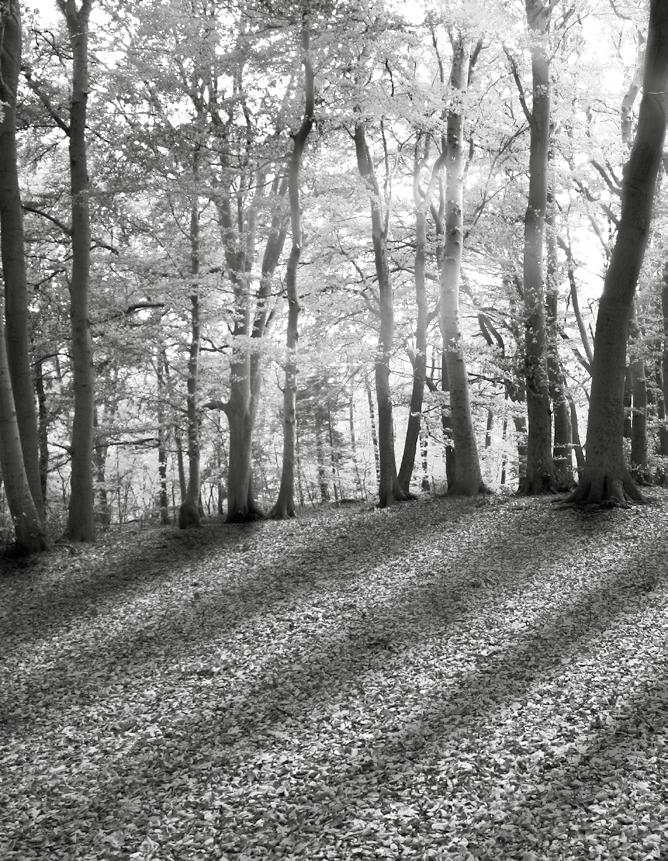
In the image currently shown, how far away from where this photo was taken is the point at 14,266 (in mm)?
10125

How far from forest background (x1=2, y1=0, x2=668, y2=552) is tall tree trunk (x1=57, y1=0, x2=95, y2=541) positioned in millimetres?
34

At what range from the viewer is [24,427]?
405 inches

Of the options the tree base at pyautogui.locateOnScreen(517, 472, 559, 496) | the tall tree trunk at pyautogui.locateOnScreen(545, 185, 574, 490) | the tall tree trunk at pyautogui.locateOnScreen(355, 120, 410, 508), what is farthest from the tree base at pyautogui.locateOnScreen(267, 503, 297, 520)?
the tall tree trunk at pyautogui.locateOnScreen(545, 185, 574, 490)

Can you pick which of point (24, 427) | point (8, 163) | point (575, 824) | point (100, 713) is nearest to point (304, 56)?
point (8, 163)

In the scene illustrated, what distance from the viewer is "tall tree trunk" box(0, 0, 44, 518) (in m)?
9.78

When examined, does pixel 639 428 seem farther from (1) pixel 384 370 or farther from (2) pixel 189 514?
(2) pixel 189 514

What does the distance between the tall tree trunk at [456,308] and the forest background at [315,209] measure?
45mm

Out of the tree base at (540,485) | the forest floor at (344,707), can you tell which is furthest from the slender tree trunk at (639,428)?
the forest floor at (344,707)

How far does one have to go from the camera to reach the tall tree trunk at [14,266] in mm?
9781

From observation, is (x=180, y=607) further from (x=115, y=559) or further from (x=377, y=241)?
(x=377, y=241)

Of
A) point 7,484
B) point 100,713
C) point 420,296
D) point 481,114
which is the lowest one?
point 100,713

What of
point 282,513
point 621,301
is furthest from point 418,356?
point 621,301

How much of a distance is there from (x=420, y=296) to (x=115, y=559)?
31.4ft

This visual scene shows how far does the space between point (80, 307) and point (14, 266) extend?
42.3 inches
